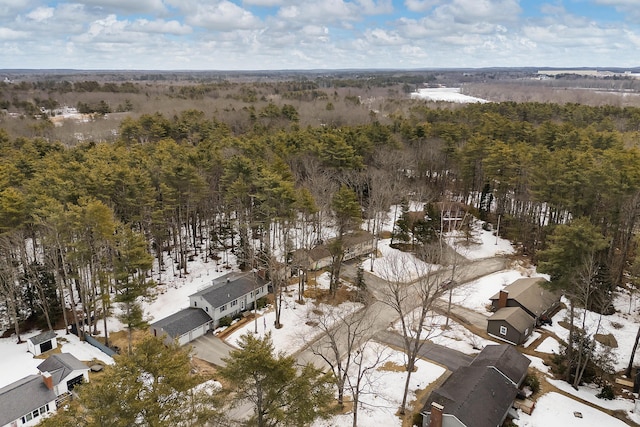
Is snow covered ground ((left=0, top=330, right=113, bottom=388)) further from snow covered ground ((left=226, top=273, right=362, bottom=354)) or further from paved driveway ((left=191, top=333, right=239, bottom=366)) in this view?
snow covered ground ((left=226, top=273, right=362, bottom=354))

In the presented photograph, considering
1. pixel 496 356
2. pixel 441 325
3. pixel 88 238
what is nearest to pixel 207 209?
pixel 88 238

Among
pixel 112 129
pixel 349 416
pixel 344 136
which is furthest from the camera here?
pixel 112 129

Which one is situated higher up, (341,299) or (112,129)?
(112,129)

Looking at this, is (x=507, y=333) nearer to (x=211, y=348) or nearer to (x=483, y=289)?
(x=483, y=289)

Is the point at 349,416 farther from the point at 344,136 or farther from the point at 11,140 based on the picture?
the point at 11,140

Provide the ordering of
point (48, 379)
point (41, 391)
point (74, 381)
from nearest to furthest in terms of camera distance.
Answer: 1. point (41, 391)
2. point (48, 379)
3. point (74, 381)

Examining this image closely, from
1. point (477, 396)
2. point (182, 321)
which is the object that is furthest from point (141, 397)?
point (182, 321)
